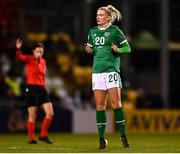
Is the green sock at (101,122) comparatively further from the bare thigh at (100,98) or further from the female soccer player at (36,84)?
the female soccer player at (36,84)

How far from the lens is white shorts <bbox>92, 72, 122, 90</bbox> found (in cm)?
1259

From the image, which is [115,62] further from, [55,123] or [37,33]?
[37,33]

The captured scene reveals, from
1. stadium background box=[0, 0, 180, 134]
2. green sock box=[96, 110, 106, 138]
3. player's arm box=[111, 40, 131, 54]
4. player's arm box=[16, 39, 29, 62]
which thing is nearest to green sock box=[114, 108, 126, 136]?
green sock box=[96, 110, 106, 138]

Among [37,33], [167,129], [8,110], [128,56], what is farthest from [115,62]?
[128,56]

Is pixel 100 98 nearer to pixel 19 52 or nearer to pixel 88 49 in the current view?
pixel 88 49

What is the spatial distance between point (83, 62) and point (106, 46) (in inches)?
599

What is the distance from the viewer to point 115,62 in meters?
12.7

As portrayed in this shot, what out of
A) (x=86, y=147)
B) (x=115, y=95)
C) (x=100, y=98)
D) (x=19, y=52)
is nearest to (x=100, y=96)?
(x=100, y=98)

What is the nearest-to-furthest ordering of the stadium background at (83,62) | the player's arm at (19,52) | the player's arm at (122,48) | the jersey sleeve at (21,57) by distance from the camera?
1. the player's arm at (122,48)
2. the player's arm at (19,52)
3. the jersey sleeve at (21,57)
4. the stadium background at (83,62)

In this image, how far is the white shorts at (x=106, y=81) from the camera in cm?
1259

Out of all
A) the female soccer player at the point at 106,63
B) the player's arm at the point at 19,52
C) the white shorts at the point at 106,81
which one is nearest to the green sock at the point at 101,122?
the female soccer player at the point at 106,63

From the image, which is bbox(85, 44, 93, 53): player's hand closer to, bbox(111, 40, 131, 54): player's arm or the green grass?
bbox(111, 40, 131, 54): player's arm

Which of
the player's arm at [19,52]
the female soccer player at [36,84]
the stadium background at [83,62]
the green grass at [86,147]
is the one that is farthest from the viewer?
the stadium background at [83,62]

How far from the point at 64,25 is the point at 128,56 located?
3.29 meters
